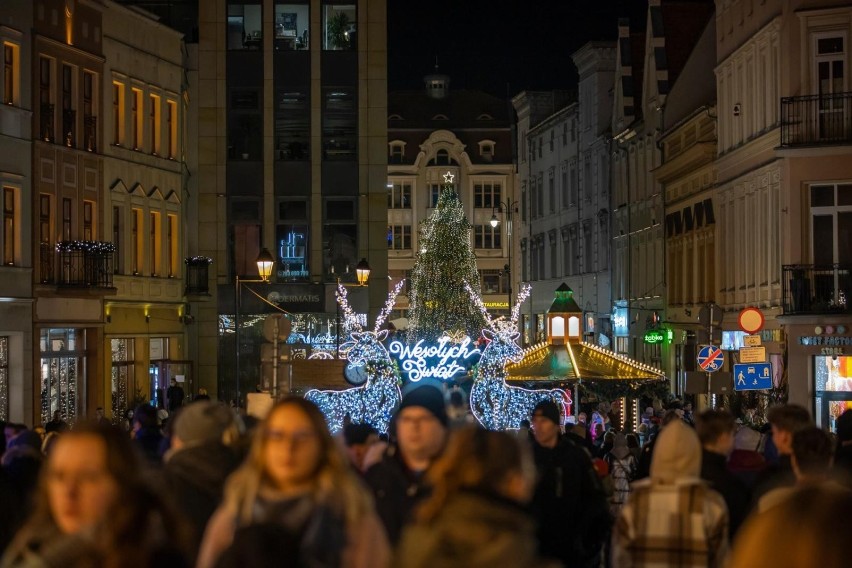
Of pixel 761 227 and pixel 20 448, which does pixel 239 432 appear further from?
pixel 761 227

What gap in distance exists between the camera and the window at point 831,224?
33.5 m

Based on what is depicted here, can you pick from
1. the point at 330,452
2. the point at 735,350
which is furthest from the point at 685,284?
the point at 330,452

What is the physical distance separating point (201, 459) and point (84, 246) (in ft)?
105

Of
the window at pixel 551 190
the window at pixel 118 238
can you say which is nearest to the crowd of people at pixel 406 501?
the window at pixel 118 238

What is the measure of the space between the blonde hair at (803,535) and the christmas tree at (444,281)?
143ft

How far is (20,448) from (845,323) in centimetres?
2269

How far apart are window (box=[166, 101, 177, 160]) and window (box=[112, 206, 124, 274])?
15.7 ft

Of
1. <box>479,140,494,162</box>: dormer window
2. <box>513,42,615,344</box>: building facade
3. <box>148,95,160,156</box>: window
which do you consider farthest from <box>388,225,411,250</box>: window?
<box>148,95,160,156</box>: window

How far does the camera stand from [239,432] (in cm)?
916

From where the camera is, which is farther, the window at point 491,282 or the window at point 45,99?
the window at point 491,282

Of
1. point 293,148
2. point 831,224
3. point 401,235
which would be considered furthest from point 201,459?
point 401,235

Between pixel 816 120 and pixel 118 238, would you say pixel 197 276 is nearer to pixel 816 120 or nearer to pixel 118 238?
pixel 118 238

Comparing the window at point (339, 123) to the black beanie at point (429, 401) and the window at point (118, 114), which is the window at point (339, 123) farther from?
the black beanie at point (429, 401)

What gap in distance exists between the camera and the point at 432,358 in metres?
30.0
